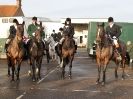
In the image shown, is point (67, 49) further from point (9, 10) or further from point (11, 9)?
point (11, 9)

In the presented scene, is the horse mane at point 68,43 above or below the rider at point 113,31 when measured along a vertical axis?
below

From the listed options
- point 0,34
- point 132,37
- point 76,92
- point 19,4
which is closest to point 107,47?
point 76,92

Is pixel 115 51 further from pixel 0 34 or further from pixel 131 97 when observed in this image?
pixel 0 34

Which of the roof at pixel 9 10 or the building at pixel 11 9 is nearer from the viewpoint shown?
the building at pixel 11 9

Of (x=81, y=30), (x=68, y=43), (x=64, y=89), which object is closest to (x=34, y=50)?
(x=68, y=43)

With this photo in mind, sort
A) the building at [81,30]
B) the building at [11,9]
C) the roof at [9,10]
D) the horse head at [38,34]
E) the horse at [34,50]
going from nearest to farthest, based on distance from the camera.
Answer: the horse head at [38,34] < the horse at [34,50] < the building at [81,30] < the building at [11,9] < the roof at [9,10]

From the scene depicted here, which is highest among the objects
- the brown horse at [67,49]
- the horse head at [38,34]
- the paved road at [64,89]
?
the horse head at [38,34]

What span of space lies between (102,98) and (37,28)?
5.70m

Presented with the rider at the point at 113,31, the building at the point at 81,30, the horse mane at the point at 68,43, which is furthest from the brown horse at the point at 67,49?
the building at the point at 81,30

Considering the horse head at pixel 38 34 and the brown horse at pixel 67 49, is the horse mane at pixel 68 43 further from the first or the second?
the horse head at pixel 38 34

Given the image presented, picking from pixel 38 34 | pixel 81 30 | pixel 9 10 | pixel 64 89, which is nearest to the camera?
pixel 64 89

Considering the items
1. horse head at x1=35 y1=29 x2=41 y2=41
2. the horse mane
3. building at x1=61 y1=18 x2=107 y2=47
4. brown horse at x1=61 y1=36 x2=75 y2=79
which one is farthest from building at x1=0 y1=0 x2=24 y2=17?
horse head at x1=35 y1=29 x2=41 y2=41

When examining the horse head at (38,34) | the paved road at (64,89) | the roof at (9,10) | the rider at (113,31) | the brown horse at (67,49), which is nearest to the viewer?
the paved road at (64,89)

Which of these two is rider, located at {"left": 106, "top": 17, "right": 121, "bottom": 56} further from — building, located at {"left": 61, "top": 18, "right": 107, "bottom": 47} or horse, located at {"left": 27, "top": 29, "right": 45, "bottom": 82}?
building, located at {"left": 61, "top": 18, "right": 107, "bottom": 47}
